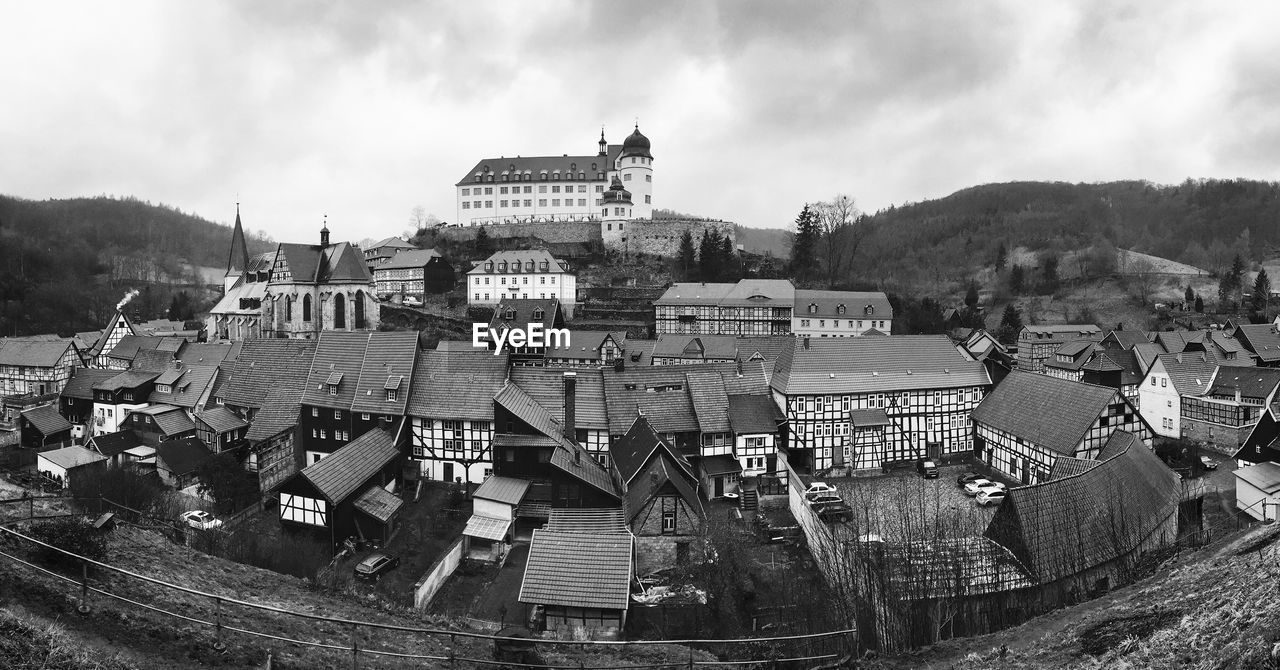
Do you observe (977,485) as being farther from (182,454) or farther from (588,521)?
(182,454)

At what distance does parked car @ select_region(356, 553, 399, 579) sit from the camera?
2328 cm

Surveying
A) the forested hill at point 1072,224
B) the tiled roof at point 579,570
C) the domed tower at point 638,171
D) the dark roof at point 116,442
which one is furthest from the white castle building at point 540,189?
the tiled roof at point 579,570

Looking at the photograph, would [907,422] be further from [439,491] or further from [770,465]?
[439,491]

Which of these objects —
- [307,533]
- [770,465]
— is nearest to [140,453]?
[307,533]

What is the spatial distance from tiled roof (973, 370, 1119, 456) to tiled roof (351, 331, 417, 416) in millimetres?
28908

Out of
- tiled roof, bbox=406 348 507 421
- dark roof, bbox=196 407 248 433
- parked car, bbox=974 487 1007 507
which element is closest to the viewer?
parked car, bbox=974 487 1007 507

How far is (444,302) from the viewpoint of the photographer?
75750 mm

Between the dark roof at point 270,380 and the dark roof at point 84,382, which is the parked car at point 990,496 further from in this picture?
the dark roof at point 84,382

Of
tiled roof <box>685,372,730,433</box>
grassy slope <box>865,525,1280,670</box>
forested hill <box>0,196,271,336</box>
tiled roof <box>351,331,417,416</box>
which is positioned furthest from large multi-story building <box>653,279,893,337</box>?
forested hill <box>0,196,271,336</box>

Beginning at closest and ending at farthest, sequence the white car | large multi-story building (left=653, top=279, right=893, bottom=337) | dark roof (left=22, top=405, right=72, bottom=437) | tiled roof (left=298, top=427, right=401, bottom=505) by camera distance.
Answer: tiled roof (left=298, top=427, right=401, bottom=505), the white car, dark roof (left=22, top=405, right=72, bottom=437), large multi-story building (left=653, top=279, right=893, bottom=337)

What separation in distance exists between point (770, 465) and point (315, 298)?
43295 millimetres

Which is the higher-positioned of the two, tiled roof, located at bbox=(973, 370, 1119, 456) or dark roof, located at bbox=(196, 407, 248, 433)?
tiled roof, located at bbox=(973, 370, 1119, 456)

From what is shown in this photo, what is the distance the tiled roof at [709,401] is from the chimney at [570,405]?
5.62m

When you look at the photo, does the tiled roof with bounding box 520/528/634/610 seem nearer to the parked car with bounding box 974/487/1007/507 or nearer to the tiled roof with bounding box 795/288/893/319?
the parked car with bounding box 974/487/1007/507
